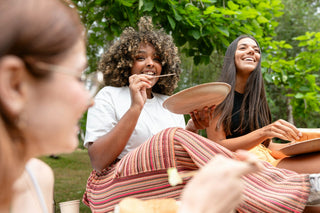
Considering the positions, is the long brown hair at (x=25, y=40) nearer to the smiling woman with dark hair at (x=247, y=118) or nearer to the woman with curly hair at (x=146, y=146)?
the woman with curly hair at (x=146, y=146)

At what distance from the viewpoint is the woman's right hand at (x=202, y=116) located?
2.34 metres

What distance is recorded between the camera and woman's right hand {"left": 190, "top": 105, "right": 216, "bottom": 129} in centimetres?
234

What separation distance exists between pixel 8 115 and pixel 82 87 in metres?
0.19

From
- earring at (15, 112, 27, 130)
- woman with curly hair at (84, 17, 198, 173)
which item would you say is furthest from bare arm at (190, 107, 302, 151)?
earring at (15, 112, 27, 130)

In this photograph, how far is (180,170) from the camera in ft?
5.56

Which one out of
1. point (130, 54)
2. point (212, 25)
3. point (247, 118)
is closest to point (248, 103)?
point (247, 118)

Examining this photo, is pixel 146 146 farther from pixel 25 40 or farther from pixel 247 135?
pixel 25 40

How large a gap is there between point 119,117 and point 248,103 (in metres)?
1.25

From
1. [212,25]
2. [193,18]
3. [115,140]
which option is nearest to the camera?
[115,140]

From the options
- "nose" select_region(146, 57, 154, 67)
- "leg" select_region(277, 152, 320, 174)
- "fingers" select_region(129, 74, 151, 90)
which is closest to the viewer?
"leg" select_region(277, 152, 320, 174)

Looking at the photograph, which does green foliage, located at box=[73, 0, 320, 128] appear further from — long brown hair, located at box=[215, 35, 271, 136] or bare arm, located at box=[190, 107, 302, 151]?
bare arm, located at box=[190, 107, 302, 151]

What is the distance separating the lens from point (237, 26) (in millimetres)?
3785

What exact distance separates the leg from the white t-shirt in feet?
2.98

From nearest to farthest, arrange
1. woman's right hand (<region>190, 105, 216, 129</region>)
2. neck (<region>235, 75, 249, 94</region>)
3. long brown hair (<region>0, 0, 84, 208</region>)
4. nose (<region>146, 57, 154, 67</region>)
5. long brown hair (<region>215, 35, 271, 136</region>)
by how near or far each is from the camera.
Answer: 1. long brown hair (<region>0, 0, 84, 208</region>)
2. woman's right hand (<region>190, 105, 216, 129</region>)
3. nose (<region>146, 57, 154, 67</region>)
4. long brown hair (<region>215, 35, 271, 136</region>)
5. neck (<region>235, 75, 249, 94</region>)
